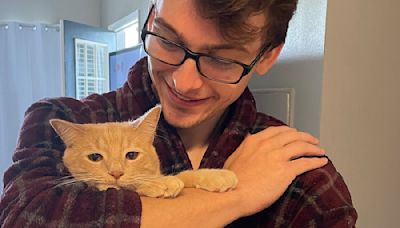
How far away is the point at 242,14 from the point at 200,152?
34cm

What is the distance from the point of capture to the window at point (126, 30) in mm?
3188

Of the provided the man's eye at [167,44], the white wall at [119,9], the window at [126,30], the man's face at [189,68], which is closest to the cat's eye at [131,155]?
the man's face at [189,68]

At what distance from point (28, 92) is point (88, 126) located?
3.34 meters

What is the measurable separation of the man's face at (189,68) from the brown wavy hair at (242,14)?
0.01 meters

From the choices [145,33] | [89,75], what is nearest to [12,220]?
[145,33]

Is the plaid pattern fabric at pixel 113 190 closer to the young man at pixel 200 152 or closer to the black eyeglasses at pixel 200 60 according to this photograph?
the young man at pixel 200 152

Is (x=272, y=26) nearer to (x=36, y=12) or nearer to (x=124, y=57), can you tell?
(x=124, y=57)

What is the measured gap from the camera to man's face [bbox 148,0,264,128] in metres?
0.70

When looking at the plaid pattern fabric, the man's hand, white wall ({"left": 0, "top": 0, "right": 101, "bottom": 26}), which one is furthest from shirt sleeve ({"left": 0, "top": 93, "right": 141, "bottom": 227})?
white wall ({"left": 0, "top": 0, "right": 101, "bottom": 26})

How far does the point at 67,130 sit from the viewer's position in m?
0.68

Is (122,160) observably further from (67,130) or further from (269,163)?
(269,163)

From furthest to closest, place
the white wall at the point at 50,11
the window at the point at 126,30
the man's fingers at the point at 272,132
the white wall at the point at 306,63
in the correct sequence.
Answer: the white wall at the point at 50,11
the window at the point at 126,30
the white wall at the point at 306,63
the man's fingers at the point at 272,132

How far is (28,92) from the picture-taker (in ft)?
12.2

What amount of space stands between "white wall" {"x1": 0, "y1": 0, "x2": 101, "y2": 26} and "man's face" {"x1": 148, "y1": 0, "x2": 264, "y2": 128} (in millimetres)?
3477
